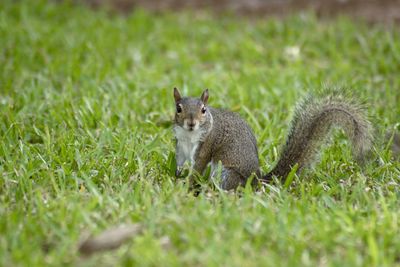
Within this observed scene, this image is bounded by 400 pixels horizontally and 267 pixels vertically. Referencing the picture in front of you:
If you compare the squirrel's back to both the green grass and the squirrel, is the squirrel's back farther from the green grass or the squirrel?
the green grass

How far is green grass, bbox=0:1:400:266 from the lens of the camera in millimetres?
2945

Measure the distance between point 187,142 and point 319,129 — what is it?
75cm

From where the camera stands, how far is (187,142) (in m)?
3.99

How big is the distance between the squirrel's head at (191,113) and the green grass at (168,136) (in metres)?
0.31

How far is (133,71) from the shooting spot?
6336 millimetres

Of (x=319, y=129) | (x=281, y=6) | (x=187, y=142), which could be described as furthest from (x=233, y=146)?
(x=281, y=6)

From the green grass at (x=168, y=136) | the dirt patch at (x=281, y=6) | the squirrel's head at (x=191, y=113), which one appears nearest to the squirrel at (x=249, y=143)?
the squirrel's head at (x=191, y=113)

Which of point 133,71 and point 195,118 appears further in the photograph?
point 133,71

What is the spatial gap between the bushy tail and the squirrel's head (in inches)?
19.7

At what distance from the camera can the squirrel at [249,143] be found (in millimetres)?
3947

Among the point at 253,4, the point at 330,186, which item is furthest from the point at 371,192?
the point at 253,4

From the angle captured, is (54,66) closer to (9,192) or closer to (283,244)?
(9,192)

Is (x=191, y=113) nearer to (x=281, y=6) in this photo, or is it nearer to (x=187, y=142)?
(x=187, y=142)

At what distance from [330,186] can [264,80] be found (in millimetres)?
2361
